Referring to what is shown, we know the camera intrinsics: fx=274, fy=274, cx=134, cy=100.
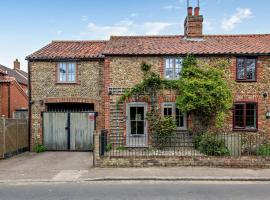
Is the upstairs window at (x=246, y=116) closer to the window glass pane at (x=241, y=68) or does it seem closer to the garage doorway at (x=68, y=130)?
the window glass pane at (x=241, y=68)

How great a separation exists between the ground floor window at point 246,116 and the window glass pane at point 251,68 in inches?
59.6

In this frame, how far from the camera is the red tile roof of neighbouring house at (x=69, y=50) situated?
648 inches

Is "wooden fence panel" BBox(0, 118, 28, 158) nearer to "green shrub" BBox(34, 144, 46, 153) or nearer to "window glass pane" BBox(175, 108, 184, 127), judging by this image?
"green shrub" BBox(34, 144, 46, 153)

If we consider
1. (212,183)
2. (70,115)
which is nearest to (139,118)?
(70,115)

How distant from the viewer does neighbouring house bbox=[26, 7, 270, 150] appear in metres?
15.0

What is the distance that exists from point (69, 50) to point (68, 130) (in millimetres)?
5174

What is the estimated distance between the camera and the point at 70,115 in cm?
1644

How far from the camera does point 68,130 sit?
16.4m

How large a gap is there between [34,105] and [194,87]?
31.2ft

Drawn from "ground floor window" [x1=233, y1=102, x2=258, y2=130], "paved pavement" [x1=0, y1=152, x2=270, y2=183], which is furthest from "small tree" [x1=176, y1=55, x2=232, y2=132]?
"paved pavement" [x1=0, y1=152, x2=270, y2=183]

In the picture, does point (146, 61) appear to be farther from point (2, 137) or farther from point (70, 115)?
point (2, 137)

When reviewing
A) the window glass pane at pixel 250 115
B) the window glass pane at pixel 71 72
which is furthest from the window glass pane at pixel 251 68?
the window glass pane at pixel 71 72

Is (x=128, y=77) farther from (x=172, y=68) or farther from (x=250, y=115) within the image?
(x=250, y=115)

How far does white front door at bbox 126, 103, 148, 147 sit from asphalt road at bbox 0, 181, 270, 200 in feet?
19.6
